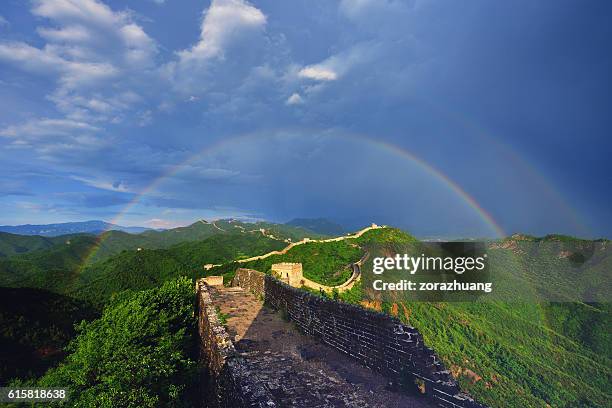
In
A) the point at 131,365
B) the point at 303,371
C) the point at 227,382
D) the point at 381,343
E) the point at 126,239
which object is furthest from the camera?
the point at 126,239

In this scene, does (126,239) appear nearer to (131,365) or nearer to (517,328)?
(517,328)

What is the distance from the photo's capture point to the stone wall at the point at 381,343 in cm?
444

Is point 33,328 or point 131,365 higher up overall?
point 131,365

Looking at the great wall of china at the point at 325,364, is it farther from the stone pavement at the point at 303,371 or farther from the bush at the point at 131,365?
the bush at the point at 131,365

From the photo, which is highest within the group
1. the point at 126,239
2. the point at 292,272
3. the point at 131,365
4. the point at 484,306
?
the point at 126,239

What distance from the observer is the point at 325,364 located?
6.08m

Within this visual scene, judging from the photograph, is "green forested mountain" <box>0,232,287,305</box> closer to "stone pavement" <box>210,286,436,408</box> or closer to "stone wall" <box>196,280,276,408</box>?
"stone wall" <box>196,280,276,408</box>

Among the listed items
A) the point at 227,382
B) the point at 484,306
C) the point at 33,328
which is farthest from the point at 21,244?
the point at 227,382

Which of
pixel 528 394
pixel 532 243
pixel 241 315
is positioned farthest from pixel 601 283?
pixel 241 315

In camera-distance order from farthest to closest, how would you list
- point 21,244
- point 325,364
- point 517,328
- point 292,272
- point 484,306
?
point 21,244, point 484,306, point 517,328, point 292,272, point 325,364

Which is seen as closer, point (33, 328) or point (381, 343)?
point (381, 343)

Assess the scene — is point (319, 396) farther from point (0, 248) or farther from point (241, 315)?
point (0, 248)

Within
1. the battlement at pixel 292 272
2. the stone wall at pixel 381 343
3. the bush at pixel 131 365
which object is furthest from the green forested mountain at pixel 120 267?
the stone wall at pixel 381 343

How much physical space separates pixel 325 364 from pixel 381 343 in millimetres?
1308
